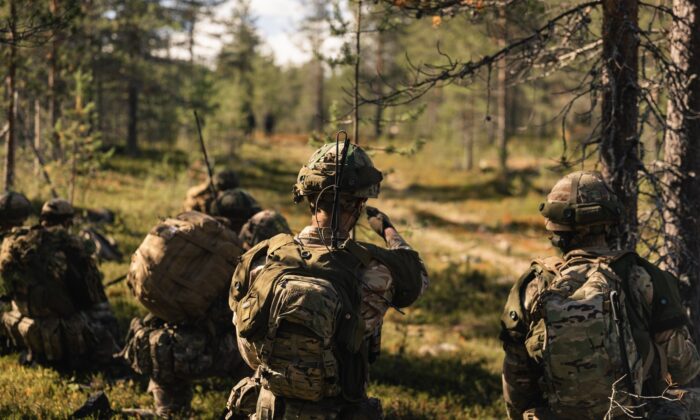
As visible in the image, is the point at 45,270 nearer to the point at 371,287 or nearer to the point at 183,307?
the point at 183,307

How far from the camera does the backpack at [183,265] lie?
5.19 m

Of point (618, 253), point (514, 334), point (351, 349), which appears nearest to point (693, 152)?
point (618, 253)

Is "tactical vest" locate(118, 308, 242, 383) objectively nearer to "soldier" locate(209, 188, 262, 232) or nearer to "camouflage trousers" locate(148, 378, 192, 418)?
"camouflage trousers" locate(148, 378, 192, 418)

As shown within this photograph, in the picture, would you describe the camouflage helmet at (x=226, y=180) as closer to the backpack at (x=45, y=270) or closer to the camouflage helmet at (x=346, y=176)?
the backpack at (x=45, y=270)

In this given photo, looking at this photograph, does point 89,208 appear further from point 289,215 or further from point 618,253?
point 618,253

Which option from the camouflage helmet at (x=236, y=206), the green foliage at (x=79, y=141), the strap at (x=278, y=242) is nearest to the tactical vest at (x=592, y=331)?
the strap at (x=278, y=242)

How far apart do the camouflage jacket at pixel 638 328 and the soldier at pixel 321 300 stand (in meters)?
0.66

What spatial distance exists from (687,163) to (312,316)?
4642 mm

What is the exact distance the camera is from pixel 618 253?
370 centimetres

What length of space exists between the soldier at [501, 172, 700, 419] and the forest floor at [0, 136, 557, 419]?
2.50 ft

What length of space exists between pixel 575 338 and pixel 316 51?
19.8ft

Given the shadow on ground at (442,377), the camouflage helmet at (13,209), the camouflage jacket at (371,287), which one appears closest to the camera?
the camouflage jacket at (371,287)

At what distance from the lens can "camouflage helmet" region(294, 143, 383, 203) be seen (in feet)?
11.7

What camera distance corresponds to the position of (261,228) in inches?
243
